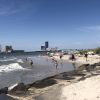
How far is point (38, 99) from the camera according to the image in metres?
18.0

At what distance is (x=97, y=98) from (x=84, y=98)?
0.83 meters

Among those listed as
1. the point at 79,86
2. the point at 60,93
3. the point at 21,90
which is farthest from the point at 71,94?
the point at 21,90

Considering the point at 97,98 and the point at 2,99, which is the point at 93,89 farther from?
the point at 2,99

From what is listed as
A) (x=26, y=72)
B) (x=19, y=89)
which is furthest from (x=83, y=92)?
(x=26, y=72)

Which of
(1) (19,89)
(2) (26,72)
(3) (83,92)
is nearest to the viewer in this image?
(3) (83,92)

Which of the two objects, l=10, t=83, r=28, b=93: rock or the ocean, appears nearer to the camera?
l=10, t=83, r=28, b=93: rock

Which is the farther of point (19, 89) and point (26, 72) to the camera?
point (26, 72)

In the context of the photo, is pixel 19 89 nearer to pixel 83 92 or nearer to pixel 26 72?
pixel 83 92

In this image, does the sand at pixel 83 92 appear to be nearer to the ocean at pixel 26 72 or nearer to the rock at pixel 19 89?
the rock at pixel 19 89

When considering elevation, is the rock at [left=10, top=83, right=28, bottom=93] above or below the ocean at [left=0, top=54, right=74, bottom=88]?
above

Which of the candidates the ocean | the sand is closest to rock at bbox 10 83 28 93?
the sand

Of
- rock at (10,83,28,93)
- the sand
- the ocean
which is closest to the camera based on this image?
the sand

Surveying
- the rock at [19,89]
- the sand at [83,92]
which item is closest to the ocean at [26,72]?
the rock at [19,89]

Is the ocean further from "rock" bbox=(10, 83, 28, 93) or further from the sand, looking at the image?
the sand
